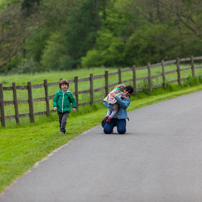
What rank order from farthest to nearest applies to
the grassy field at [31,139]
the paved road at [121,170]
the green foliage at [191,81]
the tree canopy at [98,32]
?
the tree canopy at [98,32] → the green foliage at [191,81] → the grassy field at [31,139] → the paved road at [121,170]

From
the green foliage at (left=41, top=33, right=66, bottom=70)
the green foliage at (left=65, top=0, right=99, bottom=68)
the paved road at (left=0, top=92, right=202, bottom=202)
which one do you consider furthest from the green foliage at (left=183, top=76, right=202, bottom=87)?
the green foliage at (left=41, top=33, right=66, bottom=70)

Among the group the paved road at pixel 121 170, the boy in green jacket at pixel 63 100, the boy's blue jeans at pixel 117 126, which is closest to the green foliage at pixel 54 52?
the boy in green jacket at pixel 63 100

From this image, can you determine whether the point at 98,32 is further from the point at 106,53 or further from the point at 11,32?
the point at 11,32

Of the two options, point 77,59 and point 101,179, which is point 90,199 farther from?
point 77,59

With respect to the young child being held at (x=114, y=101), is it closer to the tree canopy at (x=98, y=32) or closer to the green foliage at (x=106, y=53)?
the tree canopy at (x=98, y=32)

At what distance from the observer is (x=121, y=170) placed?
8117 mm

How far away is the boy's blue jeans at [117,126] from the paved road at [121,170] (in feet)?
0.50

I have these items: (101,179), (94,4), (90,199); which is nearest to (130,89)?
(101,179)

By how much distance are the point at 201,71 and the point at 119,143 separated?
19538 millimetres

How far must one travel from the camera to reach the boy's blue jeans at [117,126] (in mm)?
12358

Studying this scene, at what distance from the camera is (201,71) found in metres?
29.5

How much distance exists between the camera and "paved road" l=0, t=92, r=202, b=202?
662cm

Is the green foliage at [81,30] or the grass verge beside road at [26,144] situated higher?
the green foliage at [81,30]

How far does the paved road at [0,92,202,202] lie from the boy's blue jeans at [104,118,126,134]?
0.50 feet
